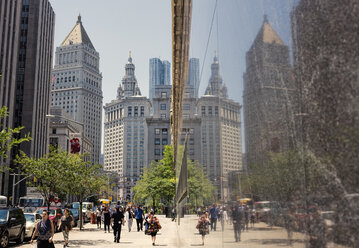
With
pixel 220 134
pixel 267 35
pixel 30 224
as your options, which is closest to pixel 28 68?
pixel 30 224

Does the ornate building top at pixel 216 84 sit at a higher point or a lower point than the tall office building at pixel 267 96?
higher

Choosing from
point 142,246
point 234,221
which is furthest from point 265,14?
point 142,246

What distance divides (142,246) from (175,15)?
12.9 m

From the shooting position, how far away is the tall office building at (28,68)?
66062mm

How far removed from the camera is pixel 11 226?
17359mm

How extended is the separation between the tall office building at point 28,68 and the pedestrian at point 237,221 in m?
67.4

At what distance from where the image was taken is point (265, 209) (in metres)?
1.88

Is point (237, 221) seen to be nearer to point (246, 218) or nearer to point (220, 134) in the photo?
point (246, 218)

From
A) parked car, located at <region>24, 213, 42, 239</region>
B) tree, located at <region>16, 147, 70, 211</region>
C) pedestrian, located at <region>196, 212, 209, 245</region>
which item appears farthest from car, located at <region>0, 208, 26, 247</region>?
pedestrian, located at <region>196, 212, 209, 245</region>

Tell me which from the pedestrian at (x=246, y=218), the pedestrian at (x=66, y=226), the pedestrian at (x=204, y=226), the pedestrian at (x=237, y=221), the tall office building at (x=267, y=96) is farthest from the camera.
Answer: the pedestrian at (x=66, y=226)

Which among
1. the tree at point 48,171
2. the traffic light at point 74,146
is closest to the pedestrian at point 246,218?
the tree at point 48,171

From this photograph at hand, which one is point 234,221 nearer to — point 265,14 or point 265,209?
point 265,209

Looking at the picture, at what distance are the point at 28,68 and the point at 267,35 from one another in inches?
3390

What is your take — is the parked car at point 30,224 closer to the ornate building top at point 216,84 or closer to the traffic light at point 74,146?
the ornate building top at point 216,84
